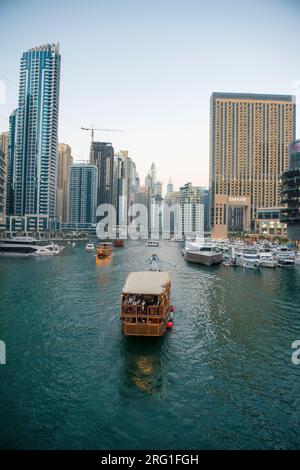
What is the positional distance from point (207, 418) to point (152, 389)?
414 centimetres

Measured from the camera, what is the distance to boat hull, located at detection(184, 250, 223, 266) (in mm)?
84875

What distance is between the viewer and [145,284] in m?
31.1

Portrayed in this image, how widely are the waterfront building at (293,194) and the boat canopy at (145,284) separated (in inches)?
4081

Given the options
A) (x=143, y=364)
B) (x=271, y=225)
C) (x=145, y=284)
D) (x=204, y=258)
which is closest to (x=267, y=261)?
(x=204, y=258)

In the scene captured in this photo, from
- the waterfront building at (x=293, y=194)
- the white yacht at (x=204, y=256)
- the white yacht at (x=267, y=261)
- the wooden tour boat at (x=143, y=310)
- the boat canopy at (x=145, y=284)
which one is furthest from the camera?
the waterfront building at (x=293, y=194)

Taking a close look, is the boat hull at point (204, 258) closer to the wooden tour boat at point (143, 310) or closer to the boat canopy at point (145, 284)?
the boat canopy at point (145, 284)

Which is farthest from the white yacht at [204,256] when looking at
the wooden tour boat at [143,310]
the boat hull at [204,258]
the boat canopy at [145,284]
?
the wooden tour boat at [143,310]

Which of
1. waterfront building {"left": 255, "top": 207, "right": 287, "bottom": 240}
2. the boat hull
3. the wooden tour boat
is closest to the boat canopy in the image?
the wooden tour boat

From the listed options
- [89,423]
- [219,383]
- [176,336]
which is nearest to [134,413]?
[89,423]

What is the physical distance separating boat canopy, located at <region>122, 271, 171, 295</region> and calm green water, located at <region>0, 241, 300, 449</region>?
171 inches

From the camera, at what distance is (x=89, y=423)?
54.1 ft

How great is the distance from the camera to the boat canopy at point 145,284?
2930 cm

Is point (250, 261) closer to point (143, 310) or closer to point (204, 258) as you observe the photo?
point (204, 258)
